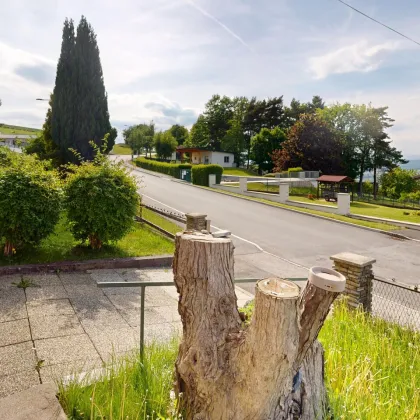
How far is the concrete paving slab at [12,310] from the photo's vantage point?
5.36 meters

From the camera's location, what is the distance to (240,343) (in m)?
2.53

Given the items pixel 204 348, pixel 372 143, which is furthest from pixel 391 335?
pixel 372 143

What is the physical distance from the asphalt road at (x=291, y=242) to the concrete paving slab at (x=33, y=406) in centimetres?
556

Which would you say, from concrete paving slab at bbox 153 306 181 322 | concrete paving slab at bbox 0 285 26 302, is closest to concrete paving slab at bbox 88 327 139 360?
concrete paving slab at bbox 153 306 181 322

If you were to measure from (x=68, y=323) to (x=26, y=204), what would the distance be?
3.38 metres

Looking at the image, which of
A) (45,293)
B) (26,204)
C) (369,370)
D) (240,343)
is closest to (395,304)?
(369,370)

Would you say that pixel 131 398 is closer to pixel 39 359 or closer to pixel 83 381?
pixel 83 381

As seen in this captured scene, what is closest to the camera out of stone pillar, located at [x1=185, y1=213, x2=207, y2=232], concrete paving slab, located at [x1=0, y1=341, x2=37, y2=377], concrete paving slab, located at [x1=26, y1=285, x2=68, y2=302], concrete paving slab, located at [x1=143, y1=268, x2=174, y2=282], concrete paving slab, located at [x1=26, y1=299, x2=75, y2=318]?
concrete paving slab, located at [x1=0, y1=341, x2=37, y2=377]

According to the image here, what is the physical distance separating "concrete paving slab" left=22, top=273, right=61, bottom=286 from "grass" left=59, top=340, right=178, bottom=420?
3963 millimetres

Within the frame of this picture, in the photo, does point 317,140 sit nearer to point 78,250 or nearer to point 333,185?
point 333,185

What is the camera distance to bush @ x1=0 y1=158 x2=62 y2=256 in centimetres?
738

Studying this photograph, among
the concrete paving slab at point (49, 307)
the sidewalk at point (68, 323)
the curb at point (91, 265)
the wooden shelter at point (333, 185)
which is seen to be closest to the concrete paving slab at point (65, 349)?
the sidewalk at point (68, 323)

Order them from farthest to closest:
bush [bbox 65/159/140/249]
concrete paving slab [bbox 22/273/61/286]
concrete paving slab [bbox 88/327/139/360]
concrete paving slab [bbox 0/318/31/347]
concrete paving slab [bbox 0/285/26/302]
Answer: bush [bbox 65/159/140/249] → concrete paving slab [bbox 22/273/61/286] → concrete paving slab [bbox 0/285/26/302] → concrete paving slab [bbox 0/318/31/347] → concrete paving slab [bbox 88/327/139/360]

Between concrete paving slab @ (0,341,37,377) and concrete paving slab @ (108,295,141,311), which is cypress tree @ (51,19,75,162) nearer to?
A: concrete paving slab @ (108,295,141,311)
